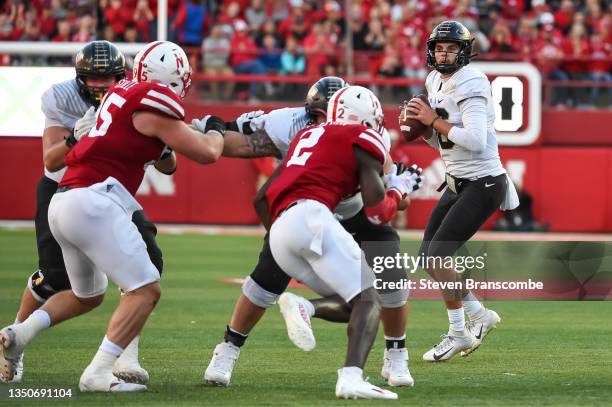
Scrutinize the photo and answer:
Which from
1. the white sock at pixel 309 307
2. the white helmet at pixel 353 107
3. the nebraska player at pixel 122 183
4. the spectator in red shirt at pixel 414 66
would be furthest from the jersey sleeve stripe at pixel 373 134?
the spectator in red shirt at pixel 414 66

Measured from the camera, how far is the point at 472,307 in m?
7.56

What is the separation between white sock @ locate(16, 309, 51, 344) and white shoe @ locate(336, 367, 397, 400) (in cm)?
162

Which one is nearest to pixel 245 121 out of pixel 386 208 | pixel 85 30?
pixel 386 208

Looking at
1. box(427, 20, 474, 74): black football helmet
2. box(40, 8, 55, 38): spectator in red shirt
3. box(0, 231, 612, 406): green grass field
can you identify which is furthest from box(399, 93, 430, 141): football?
box(40, 8, 55, 38): spectator in red shirt

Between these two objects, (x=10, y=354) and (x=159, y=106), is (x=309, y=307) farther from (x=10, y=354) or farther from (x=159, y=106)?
(x=10, y=354)

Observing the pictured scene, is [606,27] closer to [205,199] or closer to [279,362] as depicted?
[205,199]

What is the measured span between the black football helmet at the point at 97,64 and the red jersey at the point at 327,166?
1.40 meters

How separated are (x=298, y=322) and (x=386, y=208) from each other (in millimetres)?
762

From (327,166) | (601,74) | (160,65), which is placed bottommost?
(601,74)

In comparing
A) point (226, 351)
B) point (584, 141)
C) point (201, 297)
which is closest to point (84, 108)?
point (226, 351)

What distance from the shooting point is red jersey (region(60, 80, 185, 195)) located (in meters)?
5.80

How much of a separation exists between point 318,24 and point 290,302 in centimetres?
1260

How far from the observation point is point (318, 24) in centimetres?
1791

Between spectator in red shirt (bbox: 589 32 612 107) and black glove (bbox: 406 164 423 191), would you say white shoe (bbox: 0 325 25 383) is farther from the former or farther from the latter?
spectator in red shirt (bbox: 589 32 612 107)
